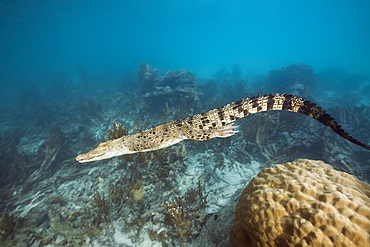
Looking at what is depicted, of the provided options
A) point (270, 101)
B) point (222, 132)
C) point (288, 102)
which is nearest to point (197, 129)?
point (222, 132)

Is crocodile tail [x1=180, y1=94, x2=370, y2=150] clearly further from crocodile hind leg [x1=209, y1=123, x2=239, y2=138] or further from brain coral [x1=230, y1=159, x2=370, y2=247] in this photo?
brain coral [x1=230, y1=159, x2=370, y2=247]

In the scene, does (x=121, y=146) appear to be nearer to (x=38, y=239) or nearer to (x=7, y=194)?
(x=38, y=239)

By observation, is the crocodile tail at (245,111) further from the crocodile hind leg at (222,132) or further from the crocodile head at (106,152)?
the crocodile head at (106,152)

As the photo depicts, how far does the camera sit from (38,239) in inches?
181

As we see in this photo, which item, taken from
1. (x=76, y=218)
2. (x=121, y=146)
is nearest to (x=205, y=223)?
(x=121, y=146)

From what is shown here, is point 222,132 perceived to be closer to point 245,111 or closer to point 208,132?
point 208,132

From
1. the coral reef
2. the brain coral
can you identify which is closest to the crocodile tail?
the brain coral

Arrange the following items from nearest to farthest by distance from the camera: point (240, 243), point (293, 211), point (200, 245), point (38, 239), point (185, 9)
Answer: point (293, 211)
point (240, 243)
point (200, 245)
point (38, 239)
point (185, 9)

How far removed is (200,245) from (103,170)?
5380mm

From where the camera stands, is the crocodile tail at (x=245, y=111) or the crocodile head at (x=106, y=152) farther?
the crocodile head at (x=106, y=152)

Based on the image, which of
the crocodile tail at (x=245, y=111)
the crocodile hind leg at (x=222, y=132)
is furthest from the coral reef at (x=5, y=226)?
the crocodile hind leg at (x=222, y=132)

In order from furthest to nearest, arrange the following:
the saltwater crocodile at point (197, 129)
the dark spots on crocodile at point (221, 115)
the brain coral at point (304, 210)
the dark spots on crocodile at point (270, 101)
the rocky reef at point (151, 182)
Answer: the rocky reef at point (151, 182)
the dark spots on crocodile at point (221, 115)
the saltwater crocodile at point (197, 129)
the dark spots on crocodile at point (270, 101)
the brain coral at point (304, 210)

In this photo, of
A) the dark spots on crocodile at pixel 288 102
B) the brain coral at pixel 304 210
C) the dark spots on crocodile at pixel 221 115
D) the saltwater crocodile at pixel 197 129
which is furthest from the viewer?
the dark spots on crocodile at pixel 221 115

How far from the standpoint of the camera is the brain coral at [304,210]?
1835mm
